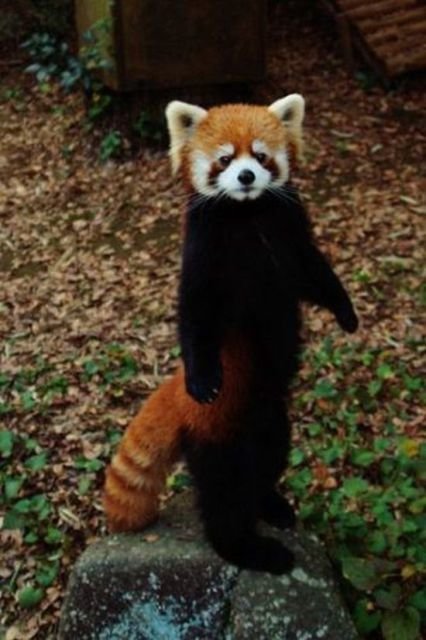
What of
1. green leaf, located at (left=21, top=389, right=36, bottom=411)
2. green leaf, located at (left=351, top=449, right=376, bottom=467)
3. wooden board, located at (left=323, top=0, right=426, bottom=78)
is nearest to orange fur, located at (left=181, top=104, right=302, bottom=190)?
green leaf, located at (left=351, top=449, right=376, bottom=467)

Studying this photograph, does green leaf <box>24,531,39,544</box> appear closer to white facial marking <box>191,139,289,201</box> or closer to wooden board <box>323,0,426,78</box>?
white facial marking <box>191,139,289,201</box>

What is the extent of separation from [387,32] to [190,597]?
20.3 ft

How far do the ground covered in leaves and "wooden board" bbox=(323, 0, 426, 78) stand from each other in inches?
8.5

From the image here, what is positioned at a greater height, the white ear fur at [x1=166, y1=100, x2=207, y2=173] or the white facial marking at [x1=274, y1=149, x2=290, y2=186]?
the white ear fur at [x1=166, y1=100, x2=207, y2=173]

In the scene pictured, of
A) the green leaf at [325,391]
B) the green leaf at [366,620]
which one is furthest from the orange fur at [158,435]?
the green leaf at [325,391]

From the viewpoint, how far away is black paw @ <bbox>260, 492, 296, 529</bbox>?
3.33 m

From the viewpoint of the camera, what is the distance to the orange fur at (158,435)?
288 cm

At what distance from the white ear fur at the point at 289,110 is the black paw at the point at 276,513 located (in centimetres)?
143

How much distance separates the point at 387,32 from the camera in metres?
7.86

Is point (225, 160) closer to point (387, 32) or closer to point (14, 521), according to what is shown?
point (14, 521)

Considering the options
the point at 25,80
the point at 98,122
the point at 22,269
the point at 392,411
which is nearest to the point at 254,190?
the point at 392,411

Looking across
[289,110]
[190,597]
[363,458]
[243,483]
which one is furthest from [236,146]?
[363,458]

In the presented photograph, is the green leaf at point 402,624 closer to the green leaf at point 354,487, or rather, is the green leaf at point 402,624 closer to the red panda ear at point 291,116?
the green leaf at point 354,487

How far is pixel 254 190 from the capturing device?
253 centimetres
